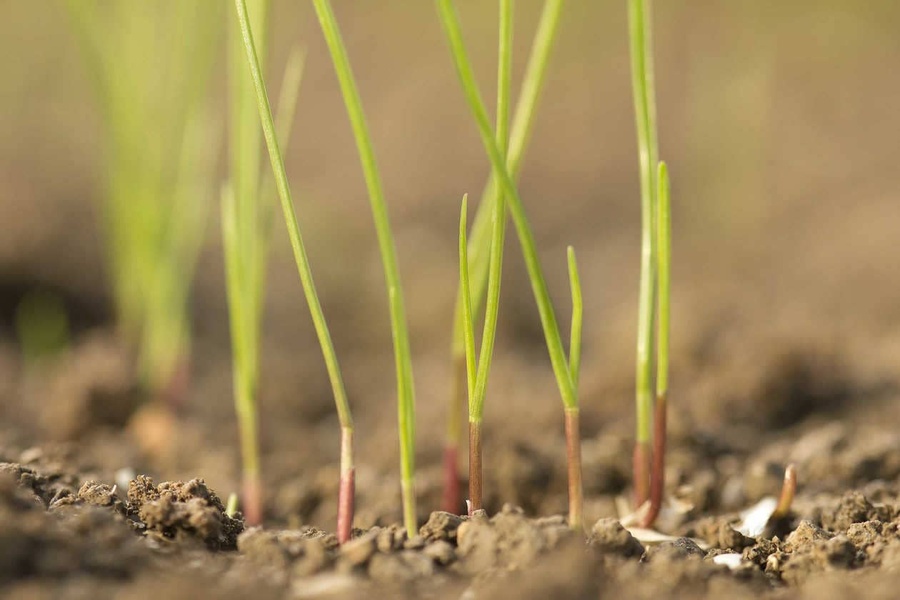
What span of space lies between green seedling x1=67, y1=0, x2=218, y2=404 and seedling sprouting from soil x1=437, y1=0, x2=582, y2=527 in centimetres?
80

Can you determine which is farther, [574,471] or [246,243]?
[246,243]

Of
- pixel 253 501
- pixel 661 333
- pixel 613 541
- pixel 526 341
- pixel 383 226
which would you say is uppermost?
pixel 383 226

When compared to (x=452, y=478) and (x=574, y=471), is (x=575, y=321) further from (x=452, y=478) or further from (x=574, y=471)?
(x=452, y=478)

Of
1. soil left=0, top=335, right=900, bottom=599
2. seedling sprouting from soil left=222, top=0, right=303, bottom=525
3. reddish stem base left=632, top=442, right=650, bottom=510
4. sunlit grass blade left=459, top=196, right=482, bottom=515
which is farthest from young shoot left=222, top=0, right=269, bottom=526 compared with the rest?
reddish stem base left=632, top=442, right=650, bottom=510

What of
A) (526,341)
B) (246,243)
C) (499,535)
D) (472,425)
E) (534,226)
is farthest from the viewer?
(534,226)

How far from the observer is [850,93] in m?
3.33

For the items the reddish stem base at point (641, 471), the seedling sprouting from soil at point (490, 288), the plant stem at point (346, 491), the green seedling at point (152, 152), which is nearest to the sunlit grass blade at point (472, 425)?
the seedling sprouting from soil at point (490, 288)

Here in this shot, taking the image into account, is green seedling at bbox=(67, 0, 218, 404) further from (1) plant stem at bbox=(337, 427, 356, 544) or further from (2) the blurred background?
(1) plant stem at bbox=(337, 427, 356, 544)

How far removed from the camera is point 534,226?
277 centimetres

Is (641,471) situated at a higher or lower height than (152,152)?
lower

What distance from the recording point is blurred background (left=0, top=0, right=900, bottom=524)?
1497 mm

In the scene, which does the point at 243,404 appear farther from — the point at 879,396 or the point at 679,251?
the point at 679,251

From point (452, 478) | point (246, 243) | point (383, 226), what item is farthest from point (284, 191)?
point (452, 478)

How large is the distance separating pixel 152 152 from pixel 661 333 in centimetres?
104
